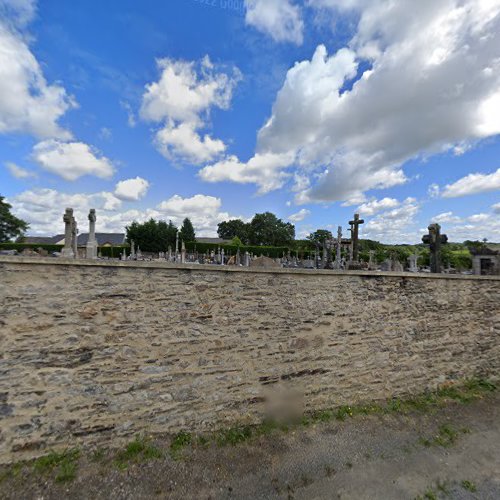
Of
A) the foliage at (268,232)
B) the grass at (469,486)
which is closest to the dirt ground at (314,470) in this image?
the grass at (469,486)

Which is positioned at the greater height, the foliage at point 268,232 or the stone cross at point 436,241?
the foliage at point 268,232

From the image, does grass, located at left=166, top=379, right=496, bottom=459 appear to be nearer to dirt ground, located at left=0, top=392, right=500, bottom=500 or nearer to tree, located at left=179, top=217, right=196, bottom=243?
dirt ground, located at left=0, top=392, right=500, bottom=500

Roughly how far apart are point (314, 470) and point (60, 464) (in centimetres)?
373

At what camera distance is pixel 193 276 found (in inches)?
186

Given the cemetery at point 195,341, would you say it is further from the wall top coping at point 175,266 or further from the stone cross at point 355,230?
the stone cross at point 355,230

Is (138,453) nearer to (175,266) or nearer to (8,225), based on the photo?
(175,266)

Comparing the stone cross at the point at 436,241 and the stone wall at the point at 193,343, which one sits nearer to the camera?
the stone wall at the point at 193,343

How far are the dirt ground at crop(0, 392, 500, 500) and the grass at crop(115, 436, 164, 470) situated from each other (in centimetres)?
9

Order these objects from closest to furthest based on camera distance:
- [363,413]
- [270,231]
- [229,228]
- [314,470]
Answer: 1. [314,470]
2. [363,413]
3. [270,231]
4. [229,228]

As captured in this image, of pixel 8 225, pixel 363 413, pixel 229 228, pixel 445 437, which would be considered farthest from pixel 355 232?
pixel 229 228

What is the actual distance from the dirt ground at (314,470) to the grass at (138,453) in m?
0.09

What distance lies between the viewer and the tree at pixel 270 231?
65312 mm

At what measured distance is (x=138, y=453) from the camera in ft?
13.6

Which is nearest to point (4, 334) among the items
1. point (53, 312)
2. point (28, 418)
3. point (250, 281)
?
point (53, 312)
